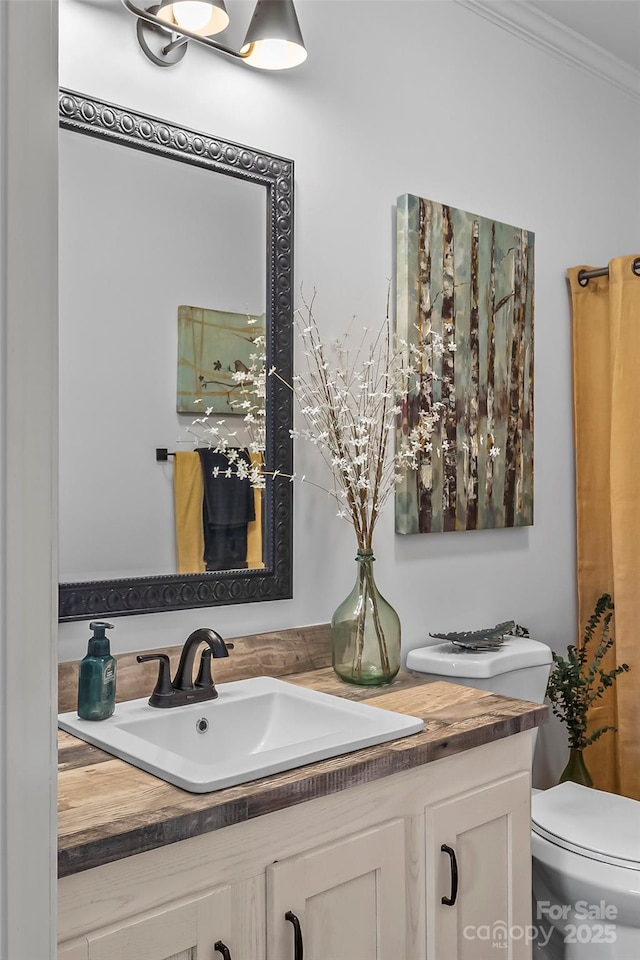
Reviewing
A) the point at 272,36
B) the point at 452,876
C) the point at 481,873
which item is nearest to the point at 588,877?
the point at 481,873

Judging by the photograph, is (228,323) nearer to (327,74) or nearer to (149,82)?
(149,82)

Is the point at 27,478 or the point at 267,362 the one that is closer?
the point at 27,478

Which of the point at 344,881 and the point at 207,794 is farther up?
the point at 207,794

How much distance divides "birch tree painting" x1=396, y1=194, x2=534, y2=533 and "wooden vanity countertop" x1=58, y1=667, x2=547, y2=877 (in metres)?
0.66

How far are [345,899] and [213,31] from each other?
1.64 m

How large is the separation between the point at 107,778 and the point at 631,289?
2.10 metres

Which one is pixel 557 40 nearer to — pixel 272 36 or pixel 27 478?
pixel 272 36

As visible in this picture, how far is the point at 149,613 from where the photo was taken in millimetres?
1622

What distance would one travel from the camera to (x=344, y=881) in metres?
1.23

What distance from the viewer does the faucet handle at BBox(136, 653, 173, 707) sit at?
1.49 meters

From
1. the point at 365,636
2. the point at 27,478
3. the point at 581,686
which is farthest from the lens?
the point at 581,686

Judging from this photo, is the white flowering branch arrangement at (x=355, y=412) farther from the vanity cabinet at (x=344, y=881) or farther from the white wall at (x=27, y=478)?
the white wall at (x=27, y=478)

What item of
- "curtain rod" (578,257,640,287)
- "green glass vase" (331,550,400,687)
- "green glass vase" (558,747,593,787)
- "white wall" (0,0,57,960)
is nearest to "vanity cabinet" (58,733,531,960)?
"green glass vase" (331,550,400,687)

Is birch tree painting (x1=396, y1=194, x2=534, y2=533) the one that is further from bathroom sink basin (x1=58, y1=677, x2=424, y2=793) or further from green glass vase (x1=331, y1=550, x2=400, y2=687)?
bathroom sink basin (x1=58, y1=677, x2=424, y2=793)
